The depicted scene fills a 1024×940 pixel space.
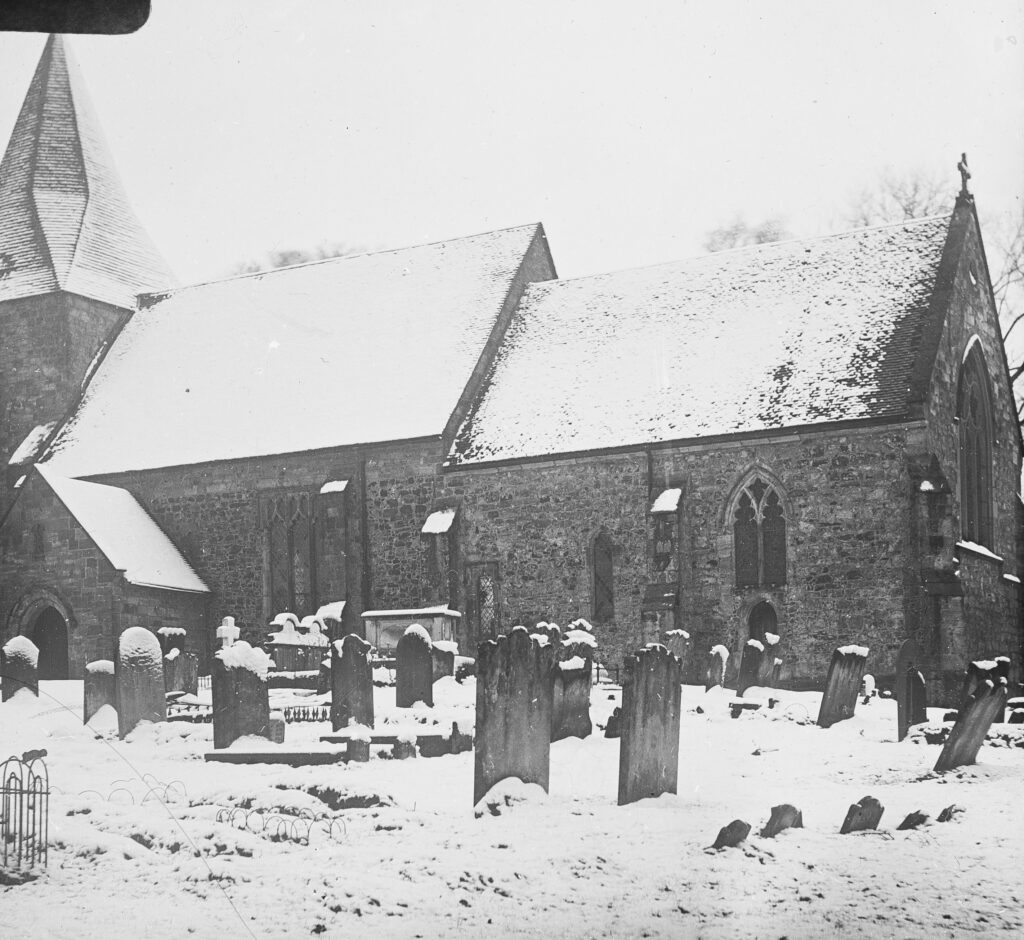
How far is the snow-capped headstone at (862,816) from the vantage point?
10.6 metres

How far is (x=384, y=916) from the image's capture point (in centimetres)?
910

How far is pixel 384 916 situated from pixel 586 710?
6389 mm

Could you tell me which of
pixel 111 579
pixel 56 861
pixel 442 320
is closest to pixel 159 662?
pixel 56 861

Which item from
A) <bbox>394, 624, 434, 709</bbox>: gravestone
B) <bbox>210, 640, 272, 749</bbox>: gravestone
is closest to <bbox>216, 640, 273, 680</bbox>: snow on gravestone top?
<bbox>210, 640, 272, 749</bbox>: gravestone

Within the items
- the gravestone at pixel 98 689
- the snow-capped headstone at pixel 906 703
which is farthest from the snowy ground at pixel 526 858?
the gravestone at pixel 98 689

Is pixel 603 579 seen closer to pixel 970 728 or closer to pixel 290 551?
pixel 290 551

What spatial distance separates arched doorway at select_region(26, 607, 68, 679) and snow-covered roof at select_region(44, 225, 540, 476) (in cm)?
418

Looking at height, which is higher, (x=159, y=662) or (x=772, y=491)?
(x=772, y=491)

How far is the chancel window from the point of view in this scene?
28.9 metres

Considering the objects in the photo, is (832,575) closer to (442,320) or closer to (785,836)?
(442,320)

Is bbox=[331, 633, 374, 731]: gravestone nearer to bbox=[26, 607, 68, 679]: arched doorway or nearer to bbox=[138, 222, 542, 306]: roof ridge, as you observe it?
bbox=[26, 607, 68, 679]: arched doorway

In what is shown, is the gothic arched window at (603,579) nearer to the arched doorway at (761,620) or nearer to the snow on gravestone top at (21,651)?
the arched doorway at (761,620)

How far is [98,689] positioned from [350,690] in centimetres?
328

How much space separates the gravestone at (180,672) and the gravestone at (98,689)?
3.06 metres
